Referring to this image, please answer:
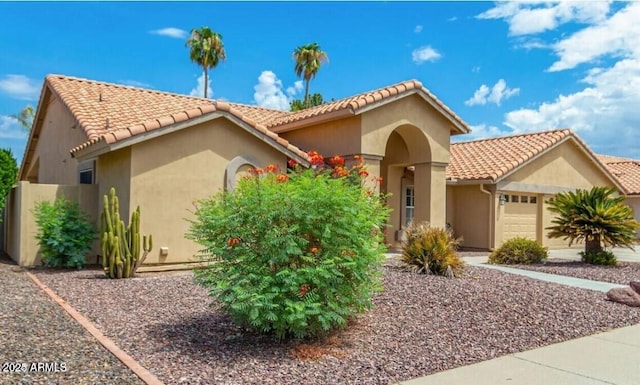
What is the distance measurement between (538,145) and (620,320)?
577 inches

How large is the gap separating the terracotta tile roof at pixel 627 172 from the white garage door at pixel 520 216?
7.63 meters

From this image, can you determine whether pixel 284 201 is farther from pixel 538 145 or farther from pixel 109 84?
pixel 538 145

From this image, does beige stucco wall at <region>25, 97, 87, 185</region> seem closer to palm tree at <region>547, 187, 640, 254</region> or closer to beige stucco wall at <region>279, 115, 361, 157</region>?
beige stucco wall at <region>279, 115, 361, 157</region>

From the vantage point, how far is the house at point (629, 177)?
28.9 meters

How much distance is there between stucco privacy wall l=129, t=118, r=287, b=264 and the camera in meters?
12.3

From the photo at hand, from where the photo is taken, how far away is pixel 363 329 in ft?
24.3

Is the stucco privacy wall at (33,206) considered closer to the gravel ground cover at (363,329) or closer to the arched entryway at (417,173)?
the gravel ground cover at (363,329)

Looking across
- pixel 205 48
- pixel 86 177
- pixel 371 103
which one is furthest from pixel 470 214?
pixel 205 48

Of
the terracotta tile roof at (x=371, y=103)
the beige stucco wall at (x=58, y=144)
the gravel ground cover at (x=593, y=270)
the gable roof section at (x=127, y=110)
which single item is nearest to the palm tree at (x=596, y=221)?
the gravel ground cover at (x=593, y=270)

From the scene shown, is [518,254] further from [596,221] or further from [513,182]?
[513,182]

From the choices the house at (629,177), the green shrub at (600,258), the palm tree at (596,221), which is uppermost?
the house at (629,177)

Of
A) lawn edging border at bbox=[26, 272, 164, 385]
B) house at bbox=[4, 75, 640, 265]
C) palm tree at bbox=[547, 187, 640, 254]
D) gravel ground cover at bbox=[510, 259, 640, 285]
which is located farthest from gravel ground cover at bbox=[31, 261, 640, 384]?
palm tree at bbox=[547, 187, 640, 254]

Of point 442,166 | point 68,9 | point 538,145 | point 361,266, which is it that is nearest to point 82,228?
point 68,9

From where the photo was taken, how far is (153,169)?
12.4 m
